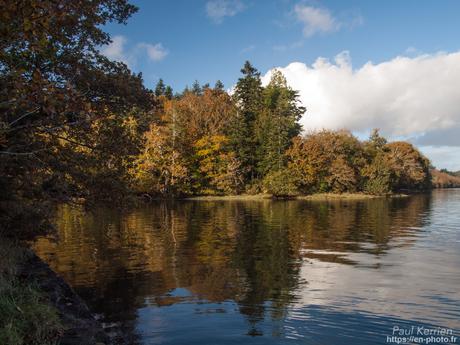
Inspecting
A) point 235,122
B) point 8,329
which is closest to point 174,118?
point 235,122

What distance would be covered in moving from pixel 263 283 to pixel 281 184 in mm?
56685

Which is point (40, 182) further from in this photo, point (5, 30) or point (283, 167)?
point (283, 167)

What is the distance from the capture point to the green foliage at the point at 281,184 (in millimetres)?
70312

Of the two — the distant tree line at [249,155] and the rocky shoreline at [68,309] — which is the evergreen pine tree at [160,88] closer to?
the distant tree line at [249,155]

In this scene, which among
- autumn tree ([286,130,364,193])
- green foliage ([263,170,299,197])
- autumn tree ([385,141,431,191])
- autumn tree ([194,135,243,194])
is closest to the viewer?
green foliage ([263,170,299,197])

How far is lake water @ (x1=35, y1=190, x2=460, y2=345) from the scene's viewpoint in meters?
9.90

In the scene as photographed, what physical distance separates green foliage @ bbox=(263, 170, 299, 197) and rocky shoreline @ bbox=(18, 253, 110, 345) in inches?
2332

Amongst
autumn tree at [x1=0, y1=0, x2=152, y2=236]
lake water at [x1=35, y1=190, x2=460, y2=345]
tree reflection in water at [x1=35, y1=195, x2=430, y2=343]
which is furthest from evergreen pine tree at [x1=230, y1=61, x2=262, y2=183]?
autumn tree at [x1=0, y1=0, x2=152, y2=236]

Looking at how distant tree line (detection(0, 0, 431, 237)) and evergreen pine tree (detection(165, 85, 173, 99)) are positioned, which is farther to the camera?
evergreen pine tree (detection(165, 85, 173, 99))

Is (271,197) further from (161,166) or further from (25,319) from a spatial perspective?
(25,319)

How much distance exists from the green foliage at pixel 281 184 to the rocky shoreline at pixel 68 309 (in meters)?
59.2

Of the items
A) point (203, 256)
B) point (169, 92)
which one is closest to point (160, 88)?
point (169, 92)

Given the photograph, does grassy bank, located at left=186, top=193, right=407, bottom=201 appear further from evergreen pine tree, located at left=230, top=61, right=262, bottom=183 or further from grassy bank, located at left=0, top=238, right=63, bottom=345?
grassy bank, located at left=0, top=238, right=63, bottom=345

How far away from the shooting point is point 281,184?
70250 millimetres
